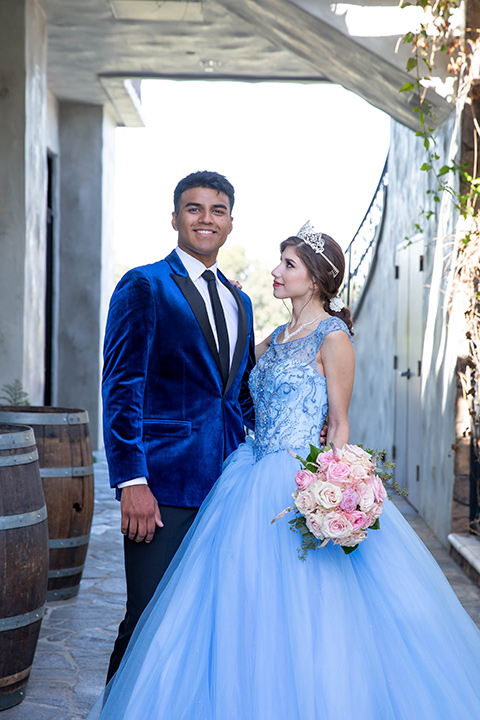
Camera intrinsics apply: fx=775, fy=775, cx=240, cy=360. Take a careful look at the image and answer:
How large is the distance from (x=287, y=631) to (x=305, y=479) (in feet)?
1.27

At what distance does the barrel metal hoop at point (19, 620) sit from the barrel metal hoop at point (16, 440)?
62 cm

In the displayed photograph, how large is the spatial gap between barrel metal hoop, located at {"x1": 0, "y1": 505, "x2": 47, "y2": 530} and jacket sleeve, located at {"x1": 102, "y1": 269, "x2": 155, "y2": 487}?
703 mm

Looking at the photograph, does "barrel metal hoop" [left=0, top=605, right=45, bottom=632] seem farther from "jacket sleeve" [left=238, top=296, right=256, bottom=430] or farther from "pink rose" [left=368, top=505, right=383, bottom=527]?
"pink rose" [left=368, top=505, right=383, bottom=527]

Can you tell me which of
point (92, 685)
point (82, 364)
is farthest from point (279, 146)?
point (92, 685)

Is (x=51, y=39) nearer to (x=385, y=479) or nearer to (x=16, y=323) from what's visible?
(x=16, y=323)

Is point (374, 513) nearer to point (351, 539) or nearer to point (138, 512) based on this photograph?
point (351, 539)

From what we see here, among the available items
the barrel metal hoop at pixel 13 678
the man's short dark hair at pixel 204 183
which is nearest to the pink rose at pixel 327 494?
the man's short dark hair at pixel 204 183

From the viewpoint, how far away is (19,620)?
2855 mm

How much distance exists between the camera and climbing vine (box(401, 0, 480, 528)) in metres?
4.89

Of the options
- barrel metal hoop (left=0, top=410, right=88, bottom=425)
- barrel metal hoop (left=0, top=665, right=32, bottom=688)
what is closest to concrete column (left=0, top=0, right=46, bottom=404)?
barrel metal hoop (left=0, top=410, right=88, bottom=425)

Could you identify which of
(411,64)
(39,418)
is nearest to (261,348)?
(39,418)

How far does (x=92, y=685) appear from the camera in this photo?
10.4 ft

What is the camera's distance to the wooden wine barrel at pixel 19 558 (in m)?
2.79

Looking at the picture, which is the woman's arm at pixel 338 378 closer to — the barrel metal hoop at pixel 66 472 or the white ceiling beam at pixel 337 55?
the barrel metal hoop at pixel 66 472
